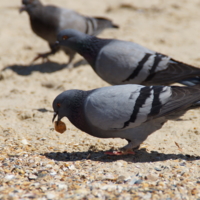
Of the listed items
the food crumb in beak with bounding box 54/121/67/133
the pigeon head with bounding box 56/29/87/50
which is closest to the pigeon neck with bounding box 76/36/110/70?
the pigeon head with bounding box 56/29/87/50

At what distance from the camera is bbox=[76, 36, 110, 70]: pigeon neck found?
6484 millimetres

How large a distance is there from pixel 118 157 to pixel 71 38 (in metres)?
3.28

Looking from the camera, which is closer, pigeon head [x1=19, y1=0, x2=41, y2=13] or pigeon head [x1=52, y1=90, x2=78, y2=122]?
pigeon head [x1=52, y1=90, x2=78, y2=122]

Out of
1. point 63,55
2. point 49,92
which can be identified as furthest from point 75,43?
point 63,55

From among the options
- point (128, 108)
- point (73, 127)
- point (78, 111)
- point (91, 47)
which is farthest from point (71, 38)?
point (128, 108)

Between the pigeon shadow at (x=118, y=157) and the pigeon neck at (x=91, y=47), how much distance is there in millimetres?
2089

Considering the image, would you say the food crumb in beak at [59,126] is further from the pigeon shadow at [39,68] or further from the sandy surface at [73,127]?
the pigeon shadow at [39,68]

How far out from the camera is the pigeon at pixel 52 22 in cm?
846

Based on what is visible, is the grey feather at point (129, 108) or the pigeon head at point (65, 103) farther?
the pigeon head at point (65, 103)

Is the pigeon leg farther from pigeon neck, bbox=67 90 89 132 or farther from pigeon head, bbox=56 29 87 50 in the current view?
pigeon head, bbox=56 29 87 50

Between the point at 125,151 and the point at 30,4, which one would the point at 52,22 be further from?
the point at 125,151

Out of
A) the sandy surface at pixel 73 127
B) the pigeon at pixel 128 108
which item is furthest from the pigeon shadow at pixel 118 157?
the pigeon at pixel 128 108

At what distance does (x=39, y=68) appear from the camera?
852 centimetres

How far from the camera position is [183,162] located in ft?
14.6
